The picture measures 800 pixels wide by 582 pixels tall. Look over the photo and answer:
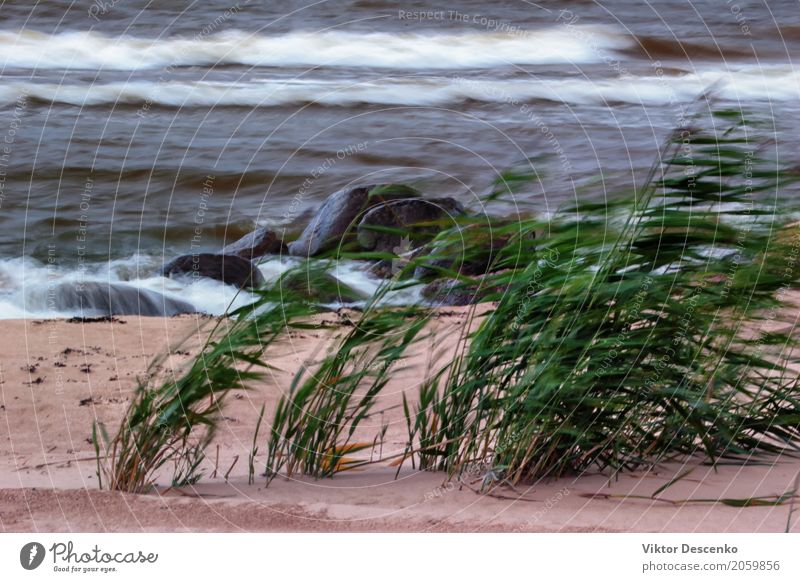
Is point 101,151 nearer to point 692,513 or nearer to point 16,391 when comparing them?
point 16,391

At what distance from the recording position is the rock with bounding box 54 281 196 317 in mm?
4820

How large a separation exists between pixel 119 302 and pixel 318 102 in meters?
1.82

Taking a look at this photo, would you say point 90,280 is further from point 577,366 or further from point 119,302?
point 577,366

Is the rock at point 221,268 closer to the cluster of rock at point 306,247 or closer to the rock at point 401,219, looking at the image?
the cluster of rock at point 306,247

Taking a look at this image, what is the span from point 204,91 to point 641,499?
13.1ft

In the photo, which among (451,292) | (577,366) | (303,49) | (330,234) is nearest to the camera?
(577,366)

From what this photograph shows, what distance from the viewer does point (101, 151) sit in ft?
19.7

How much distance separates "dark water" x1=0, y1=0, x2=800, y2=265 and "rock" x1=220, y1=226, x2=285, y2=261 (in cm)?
17

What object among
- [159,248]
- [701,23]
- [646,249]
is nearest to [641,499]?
[646,249]

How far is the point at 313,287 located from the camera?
3494 millimetres

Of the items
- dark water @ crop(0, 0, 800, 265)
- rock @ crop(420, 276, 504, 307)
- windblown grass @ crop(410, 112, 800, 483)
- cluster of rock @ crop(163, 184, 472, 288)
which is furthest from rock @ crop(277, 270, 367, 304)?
dark water @ crop(0, 0, 800, 265)

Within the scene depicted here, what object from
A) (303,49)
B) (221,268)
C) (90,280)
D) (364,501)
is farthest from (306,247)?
(364,501)

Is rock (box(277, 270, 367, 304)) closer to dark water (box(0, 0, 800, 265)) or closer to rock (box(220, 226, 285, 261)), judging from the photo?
rock (box(220, 226, 285, 261))

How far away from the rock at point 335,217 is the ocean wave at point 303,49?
880 millimetres
